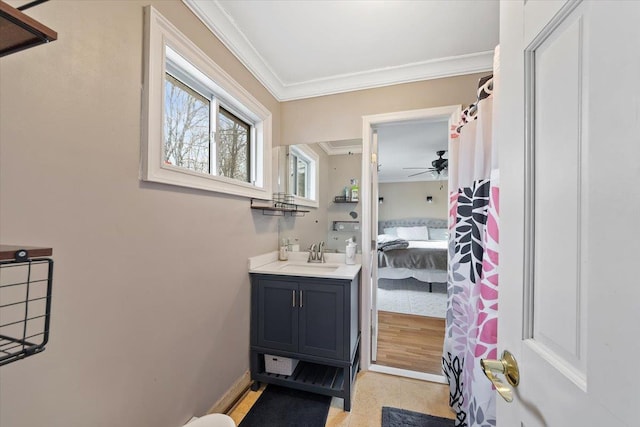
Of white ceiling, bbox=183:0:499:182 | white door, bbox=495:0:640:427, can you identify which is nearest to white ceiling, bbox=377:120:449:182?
white ceiling, bbox=183:0:499:182

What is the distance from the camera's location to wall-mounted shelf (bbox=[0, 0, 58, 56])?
1.44 feet

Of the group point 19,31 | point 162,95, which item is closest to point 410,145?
point 162,95

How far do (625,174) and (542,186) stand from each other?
0.18 meters

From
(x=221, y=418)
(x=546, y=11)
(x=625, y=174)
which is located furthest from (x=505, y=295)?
(x=221, y=418)

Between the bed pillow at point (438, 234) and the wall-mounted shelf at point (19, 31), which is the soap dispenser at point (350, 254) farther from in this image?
the bed pillow at point (438, 234)

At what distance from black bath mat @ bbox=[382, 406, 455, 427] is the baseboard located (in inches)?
38.4

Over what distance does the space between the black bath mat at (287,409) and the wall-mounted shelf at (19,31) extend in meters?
1.93

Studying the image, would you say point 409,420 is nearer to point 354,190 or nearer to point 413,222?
point 354,190

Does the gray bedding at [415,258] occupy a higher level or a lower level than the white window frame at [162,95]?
lower

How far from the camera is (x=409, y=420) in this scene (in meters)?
1.59

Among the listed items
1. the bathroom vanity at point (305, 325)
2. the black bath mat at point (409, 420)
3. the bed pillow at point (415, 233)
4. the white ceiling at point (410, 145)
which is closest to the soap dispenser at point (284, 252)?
the bathroom vanity at point (305, 325)

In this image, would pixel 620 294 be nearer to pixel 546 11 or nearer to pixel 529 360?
pixel 529 360

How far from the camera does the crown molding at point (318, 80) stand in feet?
5.00

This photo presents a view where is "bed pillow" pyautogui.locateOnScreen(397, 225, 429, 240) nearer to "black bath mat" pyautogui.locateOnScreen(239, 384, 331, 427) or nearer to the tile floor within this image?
the tile floor
